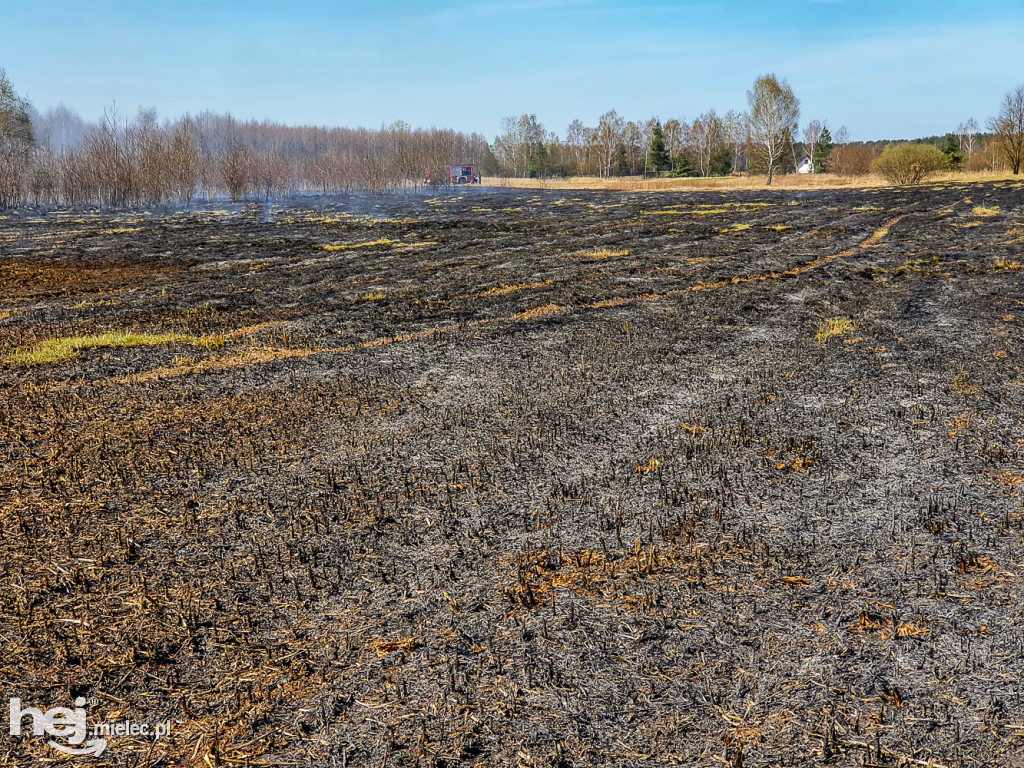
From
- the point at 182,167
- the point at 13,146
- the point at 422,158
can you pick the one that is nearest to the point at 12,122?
the point at 13,146

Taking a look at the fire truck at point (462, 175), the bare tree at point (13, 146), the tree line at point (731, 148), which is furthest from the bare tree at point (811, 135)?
the bare tree at point (13, 146)

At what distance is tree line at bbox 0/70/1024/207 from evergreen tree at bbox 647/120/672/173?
8.4 inches

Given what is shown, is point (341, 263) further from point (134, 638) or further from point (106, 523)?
point (134, 638)

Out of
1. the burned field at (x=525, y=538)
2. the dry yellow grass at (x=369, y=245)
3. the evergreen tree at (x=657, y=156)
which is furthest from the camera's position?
the evergreen tree at (x=657, y=156)

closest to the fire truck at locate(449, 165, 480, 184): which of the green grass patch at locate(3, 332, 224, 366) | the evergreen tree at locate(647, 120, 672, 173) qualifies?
the evergreen tree at locate(647, 120, 672, 173)

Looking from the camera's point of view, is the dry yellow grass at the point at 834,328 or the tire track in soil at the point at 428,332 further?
the dry yellow grass at the point at 834,328

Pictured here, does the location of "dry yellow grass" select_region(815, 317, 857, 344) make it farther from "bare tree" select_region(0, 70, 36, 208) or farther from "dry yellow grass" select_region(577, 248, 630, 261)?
"bare tree" select_region(0, 70, 36, 208)

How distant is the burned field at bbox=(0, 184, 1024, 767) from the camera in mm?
3182

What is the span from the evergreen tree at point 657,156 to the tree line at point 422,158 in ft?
0.70

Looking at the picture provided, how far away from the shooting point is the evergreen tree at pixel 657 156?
3907 inches

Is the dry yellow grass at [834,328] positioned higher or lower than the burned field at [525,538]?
higher

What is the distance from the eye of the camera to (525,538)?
488cm

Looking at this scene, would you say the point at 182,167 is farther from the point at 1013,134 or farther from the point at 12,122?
the point at 1013,134

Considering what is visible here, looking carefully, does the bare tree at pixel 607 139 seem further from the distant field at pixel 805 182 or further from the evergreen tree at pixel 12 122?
the evergreen tree at pixel 12 122
